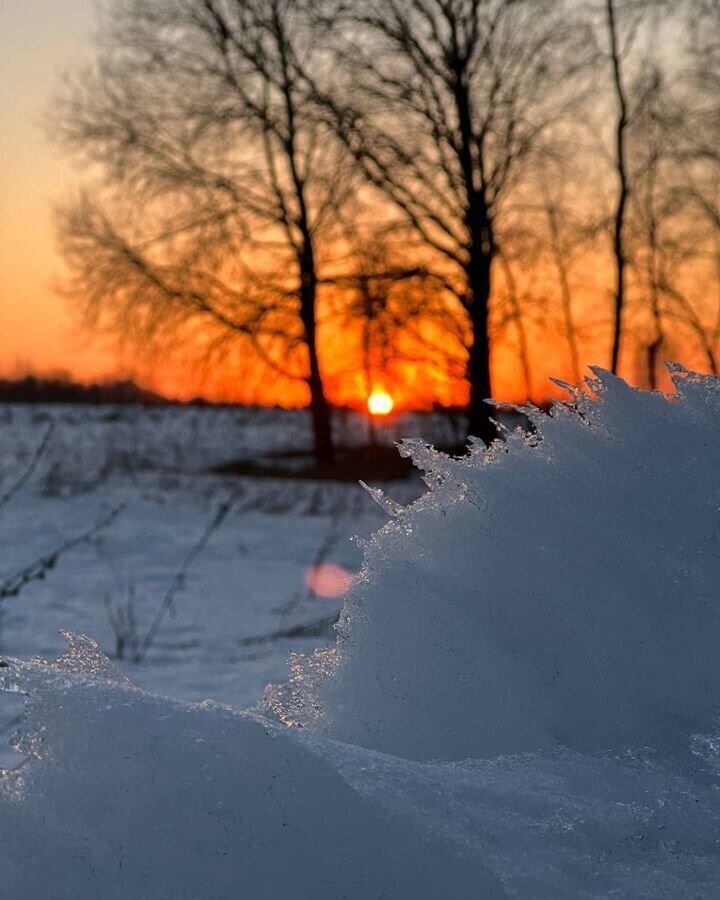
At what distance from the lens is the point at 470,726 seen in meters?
0.62

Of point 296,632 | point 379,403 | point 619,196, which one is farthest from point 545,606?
point 379,403

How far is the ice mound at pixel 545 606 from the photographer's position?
618 millimetres

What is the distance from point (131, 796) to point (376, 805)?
0.11 m

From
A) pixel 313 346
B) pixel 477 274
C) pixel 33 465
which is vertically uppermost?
pixel 477 274

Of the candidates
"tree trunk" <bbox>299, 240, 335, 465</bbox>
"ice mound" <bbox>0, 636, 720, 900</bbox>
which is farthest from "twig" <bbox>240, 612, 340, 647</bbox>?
"tree trunk" <bbox>299, 240, 335, 465</bbox>

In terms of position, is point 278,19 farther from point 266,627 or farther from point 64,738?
point 64,738

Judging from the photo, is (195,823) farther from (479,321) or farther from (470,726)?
(479,321)

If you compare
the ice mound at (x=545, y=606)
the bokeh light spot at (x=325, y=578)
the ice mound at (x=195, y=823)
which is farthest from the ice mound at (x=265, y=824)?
the bokeh light spot at (x=325, y=578)

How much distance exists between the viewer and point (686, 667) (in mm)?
618

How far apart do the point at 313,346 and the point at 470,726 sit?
16.6m

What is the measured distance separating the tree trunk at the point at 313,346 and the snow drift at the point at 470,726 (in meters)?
15.9

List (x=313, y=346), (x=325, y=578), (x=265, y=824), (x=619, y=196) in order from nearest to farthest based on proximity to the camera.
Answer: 1. (x=265, y=824)
2. (x=325, y=578)
3. (x=619, y=196)
4. (x=313, y=346)

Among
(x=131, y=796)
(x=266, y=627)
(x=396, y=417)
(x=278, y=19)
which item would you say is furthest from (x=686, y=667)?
(x=396, y=417)

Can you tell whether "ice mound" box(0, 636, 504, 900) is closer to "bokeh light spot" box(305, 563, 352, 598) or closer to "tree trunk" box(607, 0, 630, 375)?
"bokeh light spot" box(305, 563, 352, 598)
